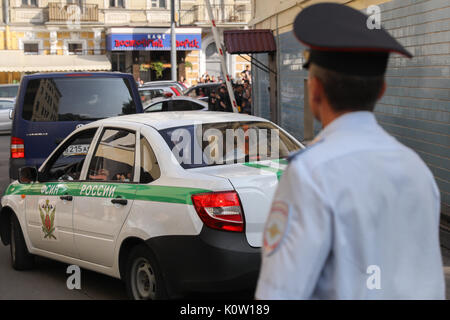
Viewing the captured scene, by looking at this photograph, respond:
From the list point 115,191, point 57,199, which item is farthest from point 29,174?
point 115,191

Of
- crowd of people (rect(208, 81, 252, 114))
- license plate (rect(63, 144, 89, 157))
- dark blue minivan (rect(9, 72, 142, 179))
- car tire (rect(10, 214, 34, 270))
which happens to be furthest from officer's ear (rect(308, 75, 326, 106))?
crowd of people (rect(208, 81, 252, 114))

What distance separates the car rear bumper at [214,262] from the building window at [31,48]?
4017 cm

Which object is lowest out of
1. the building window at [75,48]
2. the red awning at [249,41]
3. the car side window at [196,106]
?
the car side window at [196,106]

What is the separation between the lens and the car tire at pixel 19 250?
23.9 ft

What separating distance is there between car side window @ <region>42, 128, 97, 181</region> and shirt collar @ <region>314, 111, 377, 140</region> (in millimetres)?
4433

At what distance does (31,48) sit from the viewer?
4319 cm

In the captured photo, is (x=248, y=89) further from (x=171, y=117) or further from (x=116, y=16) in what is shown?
(x=116, y=16)

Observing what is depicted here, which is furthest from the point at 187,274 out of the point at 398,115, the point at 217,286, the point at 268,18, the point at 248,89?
the point at 248,89

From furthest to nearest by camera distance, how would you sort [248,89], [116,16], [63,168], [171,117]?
[116,16], [248,89], [63,168], [171,117]

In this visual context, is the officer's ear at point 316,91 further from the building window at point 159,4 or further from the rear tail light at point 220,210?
the building window at point 159,4

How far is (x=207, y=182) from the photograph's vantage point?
489cm

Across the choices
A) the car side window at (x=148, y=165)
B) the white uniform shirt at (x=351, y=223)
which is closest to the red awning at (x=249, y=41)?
the car side window at (x=148, y=165)

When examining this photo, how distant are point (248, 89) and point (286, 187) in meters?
19.6

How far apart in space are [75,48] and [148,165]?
39497mm
